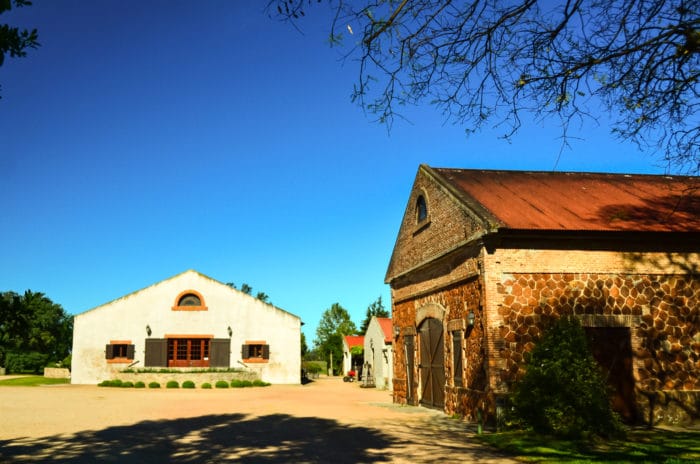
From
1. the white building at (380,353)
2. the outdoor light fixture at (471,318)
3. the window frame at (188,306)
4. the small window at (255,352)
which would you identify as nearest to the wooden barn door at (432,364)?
the outdoor light fixture at (471,318)

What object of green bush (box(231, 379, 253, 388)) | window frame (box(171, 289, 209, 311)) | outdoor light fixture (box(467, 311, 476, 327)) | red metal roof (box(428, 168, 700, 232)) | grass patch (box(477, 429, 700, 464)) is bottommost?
green bush (box(231, 379, 253, 388))

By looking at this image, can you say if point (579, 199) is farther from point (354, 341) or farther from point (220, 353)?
point (354, 341)

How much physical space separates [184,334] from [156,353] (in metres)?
1.86

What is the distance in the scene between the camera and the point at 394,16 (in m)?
6.10

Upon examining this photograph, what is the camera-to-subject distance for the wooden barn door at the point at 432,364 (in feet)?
53.1

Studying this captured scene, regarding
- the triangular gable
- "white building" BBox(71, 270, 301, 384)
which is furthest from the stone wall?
"white building" BBox(71, 270, 301, 384)

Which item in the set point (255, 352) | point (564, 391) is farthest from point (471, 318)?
point (255, 352)

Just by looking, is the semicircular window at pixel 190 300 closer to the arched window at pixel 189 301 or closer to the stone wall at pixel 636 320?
the arched window at pixel 189 301

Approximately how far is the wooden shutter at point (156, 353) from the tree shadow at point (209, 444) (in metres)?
20.1

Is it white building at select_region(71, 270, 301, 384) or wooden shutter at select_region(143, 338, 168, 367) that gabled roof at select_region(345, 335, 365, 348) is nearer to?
white building at select_region(71, 270, 301, 384)

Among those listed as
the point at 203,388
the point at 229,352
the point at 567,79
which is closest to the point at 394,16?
the point at 567,79

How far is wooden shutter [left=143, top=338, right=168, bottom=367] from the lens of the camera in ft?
108

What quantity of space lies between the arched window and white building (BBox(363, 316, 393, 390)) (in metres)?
10.4

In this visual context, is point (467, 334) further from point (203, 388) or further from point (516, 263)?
point (203, 388)
